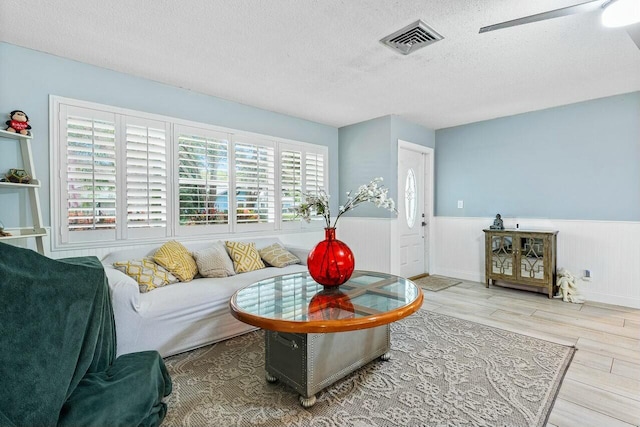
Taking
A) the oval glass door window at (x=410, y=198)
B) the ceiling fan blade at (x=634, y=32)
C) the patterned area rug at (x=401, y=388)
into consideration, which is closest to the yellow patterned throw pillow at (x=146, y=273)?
the patterned area rug at (x=401, y=388)

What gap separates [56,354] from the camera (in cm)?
119

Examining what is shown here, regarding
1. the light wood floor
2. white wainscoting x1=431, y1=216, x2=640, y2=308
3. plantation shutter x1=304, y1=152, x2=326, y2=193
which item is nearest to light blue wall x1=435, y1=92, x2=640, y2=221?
white wainscoting x1=431, y1=216, x2=640, y2=308

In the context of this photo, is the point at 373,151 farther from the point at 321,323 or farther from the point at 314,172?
the point at 321,323

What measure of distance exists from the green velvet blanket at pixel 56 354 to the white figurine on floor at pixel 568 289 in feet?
14.5

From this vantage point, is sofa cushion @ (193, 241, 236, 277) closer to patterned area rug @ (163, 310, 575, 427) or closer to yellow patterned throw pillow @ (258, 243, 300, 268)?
yellow patterned throw pillow @ (258, 243, 300, 268)

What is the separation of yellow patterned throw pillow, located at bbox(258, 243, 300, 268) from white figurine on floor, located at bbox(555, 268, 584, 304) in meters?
3.26

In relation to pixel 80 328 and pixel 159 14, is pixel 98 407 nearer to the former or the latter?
pixel 80 328

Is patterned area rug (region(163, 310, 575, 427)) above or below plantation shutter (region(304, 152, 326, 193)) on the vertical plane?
below

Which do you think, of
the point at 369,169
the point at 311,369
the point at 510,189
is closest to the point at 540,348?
the point at 311,369

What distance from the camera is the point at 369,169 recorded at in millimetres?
4559

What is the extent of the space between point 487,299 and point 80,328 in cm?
403

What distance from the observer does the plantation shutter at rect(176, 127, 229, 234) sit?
331 centimetres

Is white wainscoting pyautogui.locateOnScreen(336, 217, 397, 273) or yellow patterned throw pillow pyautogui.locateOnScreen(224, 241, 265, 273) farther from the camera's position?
white wainscoting pyautogui.locateOnScreen(336, 217, 397, 273)

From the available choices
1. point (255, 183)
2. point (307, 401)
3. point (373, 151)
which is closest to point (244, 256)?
point (255, 183)
